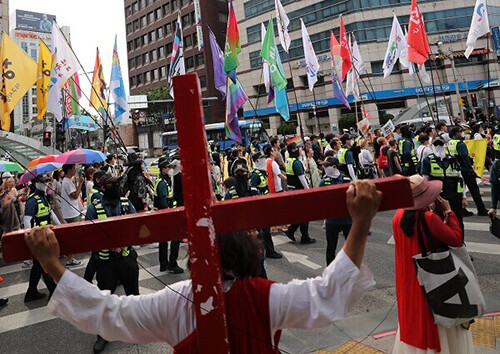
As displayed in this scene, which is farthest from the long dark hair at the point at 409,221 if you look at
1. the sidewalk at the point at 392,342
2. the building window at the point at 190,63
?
the building window at the point at 190,63

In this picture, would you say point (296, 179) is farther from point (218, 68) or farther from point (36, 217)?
point (36, 217)

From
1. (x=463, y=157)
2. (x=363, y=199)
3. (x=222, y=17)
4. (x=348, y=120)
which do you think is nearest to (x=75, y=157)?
(x=363, y=199)

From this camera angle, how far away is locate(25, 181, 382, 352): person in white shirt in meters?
1.21

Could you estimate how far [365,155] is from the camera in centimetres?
1022

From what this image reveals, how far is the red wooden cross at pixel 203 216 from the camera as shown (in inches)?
46.2

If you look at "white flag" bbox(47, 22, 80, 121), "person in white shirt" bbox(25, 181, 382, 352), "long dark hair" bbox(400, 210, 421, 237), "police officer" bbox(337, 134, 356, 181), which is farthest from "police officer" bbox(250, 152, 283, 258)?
"white flag" bbox(47, 22, 80, 121)

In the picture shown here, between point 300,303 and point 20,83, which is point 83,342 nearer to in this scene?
point 300,303

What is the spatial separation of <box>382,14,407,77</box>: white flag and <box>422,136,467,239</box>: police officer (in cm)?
990

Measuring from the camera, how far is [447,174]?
5.82 meters

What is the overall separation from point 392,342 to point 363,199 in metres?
2.81

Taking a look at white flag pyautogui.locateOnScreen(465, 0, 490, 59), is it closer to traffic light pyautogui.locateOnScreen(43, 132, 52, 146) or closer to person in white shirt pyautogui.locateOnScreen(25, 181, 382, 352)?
person in white shirt pyautogui.locateOnScreen(25, 181, 382, 352)

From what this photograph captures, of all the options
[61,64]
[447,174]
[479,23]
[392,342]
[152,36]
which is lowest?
[392,342]

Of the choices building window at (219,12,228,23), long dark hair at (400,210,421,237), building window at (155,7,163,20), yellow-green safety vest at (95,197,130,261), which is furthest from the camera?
building window at (155,7,163,20)

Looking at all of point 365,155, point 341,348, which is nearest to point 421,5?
point 365,155
